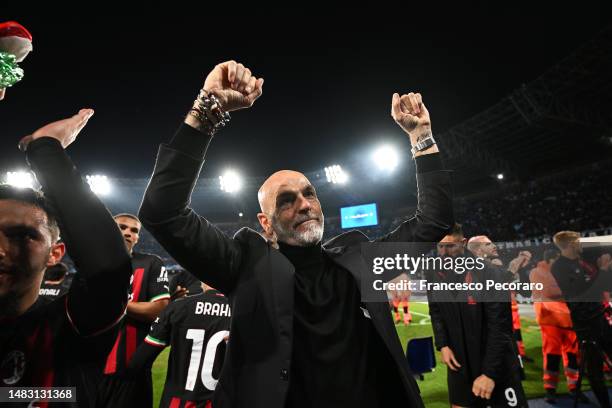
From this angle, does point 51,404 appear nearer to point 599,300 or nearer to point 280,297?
point 280,297

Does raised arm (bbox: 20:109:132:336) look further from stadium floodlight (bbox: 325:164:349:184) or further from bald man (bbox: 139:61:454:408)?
stadium floodlight (bbox: 325:164:349:184)

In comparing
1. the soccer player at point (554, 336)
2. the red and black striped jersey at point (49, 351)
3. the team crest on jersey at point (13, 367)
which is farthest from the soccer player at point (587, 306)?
the team crest on jersey at point (13, 367)

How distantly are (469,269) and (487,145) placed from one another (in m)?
24.9

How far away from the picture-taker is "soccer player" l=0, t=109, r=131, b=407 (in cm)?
113

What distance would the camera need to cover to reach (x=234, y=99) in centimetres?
155

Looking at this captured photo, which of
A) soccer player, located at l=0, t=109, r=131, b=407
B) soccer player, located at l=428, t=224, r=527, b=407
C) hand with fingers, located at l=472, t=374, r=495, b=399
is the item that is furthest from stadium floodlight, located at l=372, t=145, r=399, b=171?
soccer player, located at l=0, t=109, r=131, b=407

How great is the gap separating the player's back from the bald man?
50.2 inches

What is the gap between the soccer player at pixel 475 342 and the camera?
3068 millimetres

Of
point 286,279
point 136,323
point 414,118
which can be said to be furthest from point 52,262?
point 136,323

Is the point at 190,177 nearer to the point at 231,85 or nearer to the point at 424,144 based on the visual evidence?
the point at 231,85

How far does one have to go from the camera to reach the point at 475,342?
3363 millimetres

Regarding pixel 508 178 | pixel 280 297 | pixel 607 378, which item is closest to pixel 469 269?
pixel 280 297

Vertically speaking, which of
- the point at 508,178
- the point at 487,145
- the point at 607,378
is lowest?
the point at 607,378

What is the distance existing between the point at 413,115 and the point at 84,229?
1923mm
